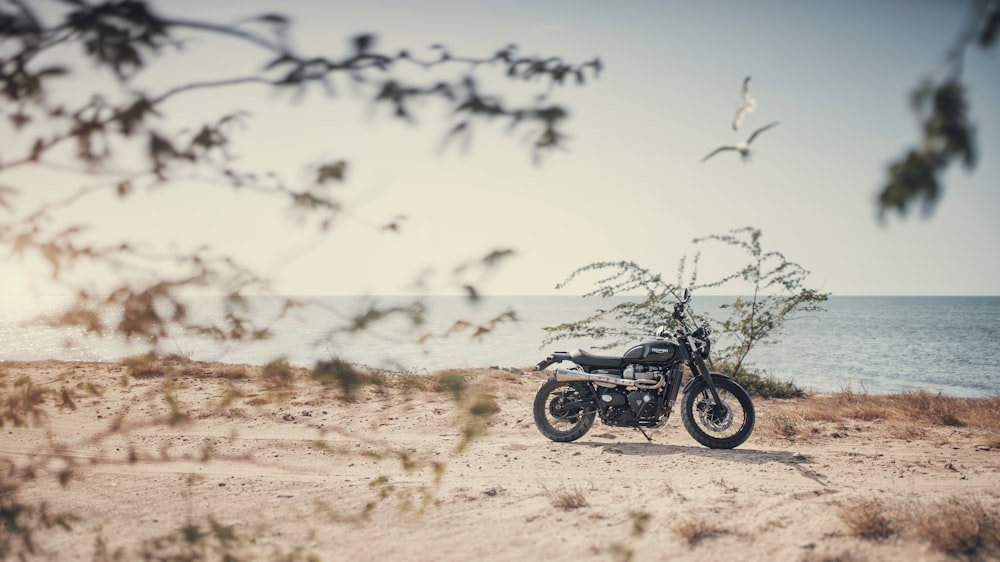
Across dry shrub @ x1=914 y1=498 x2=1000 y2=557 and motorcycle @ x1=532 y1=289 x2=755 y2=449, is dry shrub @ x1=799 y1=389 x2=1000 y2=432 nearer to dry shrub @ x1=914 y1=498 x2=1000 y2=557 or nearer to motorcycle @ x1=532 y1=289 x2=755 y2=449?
motorcycle @ x1=532 y1=289 x2=755 y2=449

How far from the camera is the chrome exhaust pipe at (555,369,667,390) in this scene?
7.73 m

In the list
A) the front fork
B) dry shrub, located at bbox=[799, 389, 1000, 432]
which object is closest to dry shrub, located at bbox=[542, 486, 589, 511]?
the front fork

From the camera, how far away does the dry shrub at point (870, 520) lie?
14.2ft

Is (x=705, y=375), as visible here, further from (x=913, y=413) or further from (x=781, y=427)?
(x=913, y=413)

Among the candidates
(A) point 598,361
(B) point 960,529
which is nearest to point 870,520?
(B) point 960,529

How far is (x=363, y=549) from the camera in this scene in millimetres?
4504

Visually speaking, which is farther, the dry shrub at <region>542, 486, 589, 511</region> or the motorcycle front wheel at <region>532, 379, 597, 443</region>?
the motorcycle front wheel at <region>532, 379, 597, 443</region>

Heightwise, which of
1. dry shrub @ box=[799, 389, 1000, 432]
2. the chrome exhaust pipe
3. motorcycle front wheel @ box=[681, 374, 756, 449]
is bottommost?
dry shrub @ box=[799, 389, 1000, 432]

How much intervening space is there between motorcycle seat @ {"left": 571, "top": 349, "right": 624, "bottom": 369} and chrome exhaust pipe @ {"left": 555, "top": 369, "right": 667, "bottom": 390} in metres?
0.13

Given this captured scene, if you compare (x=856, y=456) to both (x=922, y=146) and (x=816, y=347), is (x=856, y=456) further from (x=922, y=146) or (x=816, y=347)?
(x=816, y=347)

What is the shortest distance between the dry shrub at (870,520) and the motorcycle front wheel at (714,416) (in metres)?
2.81

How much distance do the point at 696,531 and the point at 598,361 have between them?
3530 mm

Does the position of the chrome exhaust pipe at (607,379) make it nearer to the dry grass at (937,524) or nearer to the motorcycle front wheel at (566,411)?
the motorcycle front wheel at (566,411)

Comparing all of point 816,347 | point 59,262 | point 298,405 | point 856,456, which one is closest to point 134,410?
point 298,405
